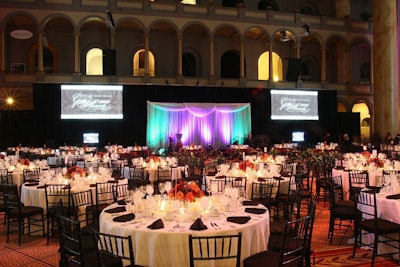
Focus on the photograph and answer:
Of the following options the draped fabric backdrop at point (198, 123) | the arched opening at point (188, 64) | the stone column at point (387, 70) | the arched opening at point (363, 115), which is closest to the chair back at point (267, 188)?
the draped fabric backdrop at point (198, 123)

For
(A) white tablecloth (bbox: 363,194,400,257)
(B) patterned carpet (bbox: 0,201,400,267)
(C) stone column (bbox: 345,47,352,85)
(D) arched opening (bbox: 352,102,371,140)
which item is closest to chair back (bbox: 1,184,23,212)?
(B) patterned carpet (bbox: 0,201,400,267)

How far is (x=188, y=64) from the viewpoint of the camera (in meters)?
25.1

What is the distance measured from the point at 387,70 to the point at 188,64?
37.5ft

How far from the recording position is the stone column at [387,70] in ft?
68.1

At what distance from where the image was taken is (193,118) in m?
20.6

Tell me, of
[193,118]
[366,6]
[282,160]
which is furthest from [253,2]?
[282,160]

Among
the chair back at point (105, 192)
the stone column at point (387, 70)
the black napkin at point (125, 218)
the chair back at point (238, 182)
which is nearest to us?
the black napkin at point (125, 218)

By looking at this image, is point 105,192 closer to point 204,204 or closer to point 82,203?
point 82,203

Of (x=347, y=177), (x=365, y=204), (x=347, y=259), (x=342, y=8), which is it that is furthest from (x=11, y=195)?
(x=342, y=8)

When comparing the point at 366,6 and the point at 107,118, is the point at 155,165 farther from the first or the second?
the point at 366,6

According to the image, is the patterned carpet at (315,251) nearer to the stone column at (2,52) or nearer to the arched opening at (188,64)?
the stone column at (2,52)

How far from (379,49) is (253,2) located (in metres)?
8.93

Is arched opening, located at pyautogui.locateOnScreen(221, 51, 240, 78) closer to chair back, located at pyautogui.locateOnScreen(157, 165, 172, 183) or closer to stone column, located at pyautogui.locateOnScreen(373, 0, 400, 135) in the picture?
stone column, located at pyautogui.locateOnScreen(373, 0, 400, 135)

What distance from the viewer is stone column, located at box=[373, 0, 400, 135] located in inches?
818
